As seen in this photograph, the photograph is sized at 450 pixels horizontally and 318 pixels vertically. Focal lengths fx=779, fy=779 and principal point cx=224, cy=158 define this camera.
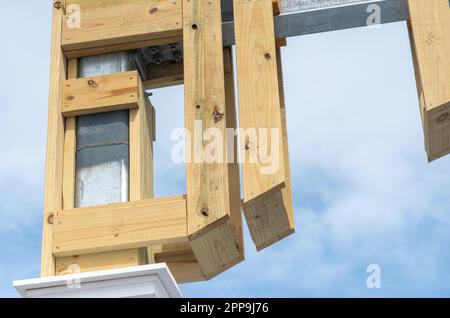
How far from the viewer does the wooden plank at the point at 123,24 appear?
3215mm

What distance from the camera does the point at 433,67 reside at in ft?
9.64

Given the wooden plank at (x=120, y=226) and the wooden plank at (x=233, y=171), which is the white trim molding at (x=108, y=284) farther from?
the wooden plank at (x=233, y=171)

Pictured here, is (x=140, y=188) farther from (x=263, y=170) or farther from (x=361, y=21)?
(x=361, y=21)

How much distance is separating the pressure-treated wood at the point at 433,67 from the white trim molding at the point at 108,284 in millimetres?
1145

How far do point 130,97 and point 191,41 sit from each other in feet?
1.09

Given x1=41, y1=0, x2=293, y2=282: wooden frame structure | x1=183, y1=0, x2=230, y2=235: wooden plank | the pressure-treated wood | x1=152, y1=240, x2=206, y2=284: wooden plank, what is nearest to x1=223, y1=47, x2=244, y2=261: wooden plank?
x1=41, y1=0, x2=293, y2=282: wooden frame structure

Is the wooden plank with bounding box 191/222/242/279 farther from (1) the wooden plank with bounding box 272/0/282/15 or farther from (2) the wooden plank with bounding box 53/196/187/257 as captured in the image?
(1) the wooden plank with bounding box 272/0/282/15

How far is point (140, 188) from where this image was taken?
3.04 meters

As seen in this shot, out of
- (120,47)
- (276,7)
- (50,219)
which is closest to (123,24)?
(120,47)

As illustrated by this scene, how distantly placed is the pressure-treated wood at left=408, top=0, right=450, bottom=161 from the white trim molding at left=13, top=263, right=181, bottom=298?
114 centimetres

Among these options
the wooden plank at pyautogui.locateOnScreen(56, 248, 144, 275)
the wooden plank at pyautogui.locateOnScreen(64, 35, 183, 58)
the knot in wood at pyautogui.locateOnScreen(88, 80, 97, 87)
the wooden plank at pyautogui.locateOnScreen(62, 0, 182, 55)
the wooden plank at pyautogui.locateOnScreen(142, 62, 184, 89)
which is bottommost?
the wooden plank at pyautogui.locateOnScreen(56, 248, 144, 275)

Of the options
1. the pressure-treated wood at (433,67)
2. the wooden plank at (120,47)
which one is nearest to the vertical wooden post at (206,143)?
the wooden plank at (120,47)

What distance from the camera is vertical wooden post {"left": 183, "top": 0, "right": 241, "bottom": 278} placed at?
110 inches
